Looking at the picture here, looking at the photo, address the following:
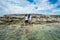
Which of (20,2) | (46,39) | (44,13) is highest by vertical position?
(20,2)

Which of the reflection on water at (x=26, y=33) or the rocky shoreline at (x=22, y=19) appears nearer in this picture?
the reflection on water at (x=26, y=33)

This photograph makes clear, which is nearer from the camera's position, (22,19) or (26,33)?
(26,33)

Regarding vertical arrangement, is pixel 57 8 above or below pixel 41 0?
below

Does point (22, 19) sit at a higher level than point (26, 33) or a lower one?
higher

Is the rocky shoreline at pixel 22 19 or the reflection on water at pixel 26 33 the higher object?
the rocky shoreline at pixel 22 19

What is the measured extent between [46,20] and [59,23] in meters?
0.60

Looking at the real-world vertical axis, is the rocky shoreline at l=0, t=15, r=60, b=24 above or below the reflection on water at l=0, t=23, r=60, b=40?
above

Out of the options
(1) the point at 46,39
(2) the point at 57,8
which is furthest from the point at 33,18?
(1) the point at 46,39

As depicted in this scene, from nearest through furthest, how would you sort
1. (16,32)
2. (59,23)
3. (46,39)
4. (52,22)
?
1. (46,39)
2. (16,32)
3. (59,23)
4. (52,22)

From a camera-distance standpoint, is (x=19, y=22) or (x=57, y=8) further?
(x=19, y=22)

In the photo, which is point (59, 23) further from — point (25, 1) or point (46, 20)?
point (25, 1)

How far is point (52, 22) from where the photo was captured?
4566mm

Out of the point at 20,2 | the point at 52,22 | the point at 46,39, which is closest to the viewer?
the point at 46,39

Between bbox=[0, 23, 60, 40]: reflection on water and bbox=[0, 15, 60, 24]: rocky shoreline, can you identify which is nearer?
bbox=[0, 23, 60, 40]: reflection on water
